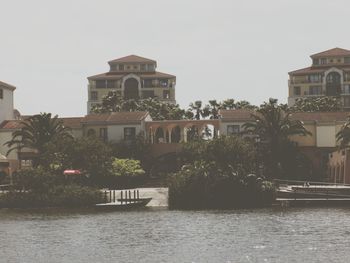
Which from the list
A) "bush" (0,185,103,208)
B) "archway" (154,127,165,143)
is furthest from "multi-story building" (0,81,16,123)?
"bush" (0,185,103,208)

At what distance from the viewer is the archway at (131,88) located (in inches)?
6742

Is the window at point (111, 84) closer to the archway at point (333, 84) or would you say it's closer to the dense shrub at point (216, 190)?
the archway at point (333, 84)

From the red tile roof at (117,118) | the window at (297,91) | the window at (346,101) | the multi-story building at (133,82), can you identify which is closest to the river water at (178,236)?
the red tile roof at (117,118)

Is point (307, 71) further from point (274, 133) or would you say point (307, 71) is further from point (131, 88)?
point (274, 133)

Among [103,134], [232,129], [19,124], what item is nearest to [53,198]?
[103,134]

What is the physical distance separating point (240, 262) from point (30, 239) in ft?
58.1

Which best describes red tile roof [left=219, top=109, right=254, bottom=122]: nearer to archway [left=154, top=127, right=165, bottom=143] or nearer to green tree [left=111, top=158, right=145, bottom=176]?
archway [left=154, top=127, right=165, bottom=143]

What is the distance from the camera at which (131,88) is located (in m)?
172

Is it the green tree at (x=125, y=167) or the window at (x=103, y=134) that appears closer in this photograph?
the green tree at (x=125, y=167)

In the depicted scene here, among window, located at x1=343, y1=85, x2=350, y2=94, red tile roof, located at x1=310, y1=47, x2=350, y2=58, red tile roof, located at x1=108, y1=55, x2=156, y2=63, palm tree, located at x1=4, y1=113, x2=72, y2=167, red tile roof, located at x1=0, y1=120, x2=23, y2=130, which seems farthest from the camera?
red tile roof, located at x1=108, y1=55, x2=156, y2=63

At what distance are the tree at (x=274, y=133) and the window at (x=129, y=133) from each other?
58.9 ft

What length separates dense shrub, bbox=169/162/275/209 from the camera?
74062 millimetres

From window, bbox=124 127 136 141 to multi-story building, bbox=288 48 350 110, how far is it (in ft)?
222

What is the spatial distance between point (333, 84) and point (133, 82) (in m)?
44.6
